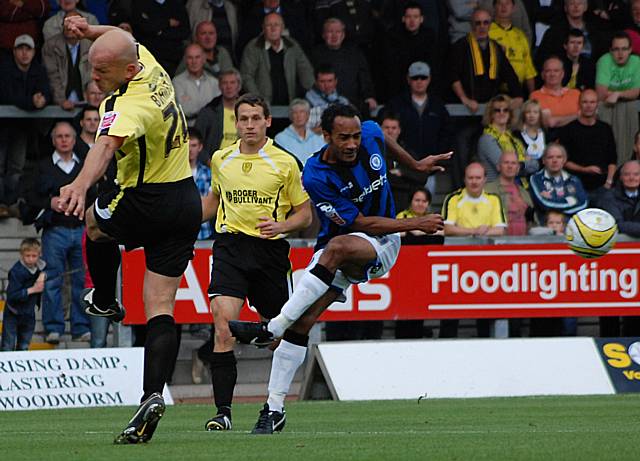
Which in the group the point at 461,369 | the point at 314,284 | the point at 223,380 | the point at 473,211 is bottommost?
the point at 461,369

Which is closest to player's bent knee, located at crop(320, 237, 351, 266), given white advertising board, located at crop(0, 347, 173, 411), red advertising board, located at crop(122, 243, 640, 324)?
white advertising board, located at crop(0, 347, 173, 411)

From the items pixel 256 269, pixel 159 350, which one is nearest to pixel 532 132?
pixel 256 269

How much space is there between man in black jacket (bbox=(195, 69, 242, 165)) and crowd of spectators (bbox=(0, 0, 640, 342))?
0.06 feet

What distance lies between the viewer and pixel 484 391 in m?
14.6

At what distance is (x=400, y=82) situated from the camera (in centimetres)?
1867

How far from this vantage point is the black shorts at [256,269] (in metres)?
10.9

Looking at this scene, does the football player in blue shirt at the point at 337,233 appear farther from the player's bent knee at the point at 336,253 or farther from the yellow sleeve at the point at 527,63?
the yellow sleeve at the point at 527,63

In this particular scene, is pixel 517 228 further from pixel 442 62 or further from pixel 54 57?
pixel 54 57

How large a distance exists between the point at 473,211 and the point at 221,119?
323 cm

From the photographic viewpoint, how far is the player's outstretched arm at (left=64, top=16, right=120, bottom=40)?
28.8 feet

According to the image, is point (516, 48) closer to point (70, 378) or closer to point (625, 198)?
point (625, 198)

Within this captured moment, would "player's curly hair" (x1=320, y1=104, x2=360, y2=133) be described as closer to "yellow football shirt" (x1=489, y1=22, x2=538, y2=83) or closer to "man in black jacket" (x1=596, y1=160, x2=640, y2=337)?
"man in black jacket" (x1=596, y1=160, x2=640, y2=337)

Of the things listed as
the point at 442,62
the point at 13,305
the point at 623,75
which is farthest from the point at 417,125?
the point at 13,305

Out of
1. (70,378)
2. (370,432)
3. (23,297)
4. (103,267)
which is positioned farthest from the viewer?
(23,297)
